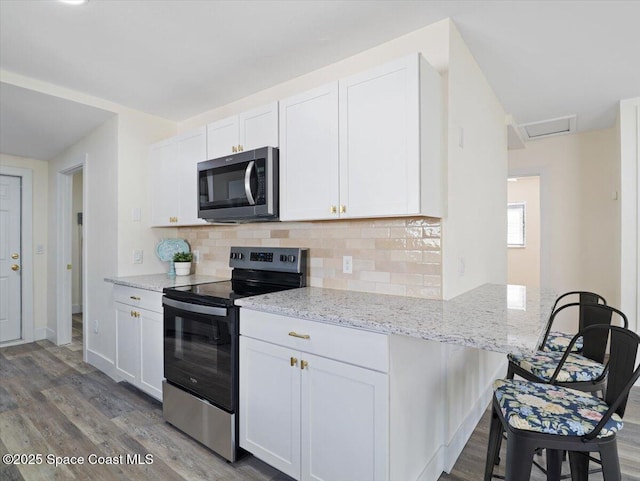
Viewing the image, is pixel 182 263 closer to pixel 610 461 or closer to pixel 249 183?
pixel 249 183

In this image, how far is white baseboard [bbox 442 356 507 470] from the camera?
189cm

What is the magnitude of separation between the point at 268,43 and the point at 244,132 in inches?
23.3

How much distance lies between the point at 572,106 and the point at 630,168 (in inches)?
28.5

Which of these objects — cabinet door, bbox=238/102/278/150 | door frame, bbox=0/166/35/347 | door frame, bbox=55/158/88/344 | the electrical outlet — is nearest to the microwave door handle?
cabinet door, bbox=238/102/278/150

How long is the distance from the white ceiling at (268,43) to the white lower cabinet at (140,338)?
1573mm

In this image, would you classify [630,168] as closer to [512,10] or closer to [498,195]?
[498,195]

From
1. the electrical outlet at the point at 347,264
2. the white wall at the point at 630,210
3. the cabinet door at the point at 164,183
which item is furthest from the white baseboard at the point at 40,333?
the white wall at the point at 630,210

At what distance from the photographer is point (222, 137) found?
2.62 metres

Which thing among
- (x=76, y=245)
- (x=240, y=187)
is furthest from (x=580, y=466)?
(x=76, y=245)

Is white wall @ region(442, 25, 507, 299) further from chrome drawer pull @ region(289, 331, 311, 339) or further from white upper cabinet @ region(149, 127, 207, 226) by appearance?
white upper cabinet @ region(149, 127, 207, 226)

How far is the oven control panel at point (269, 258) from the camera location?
240cm

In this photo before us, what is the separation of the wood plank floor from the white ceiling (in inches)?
91.6

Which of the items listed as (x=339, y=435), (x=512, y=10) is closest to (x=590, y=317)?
(x=339, y=435)

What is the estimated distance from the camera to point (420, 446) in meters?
1.65
